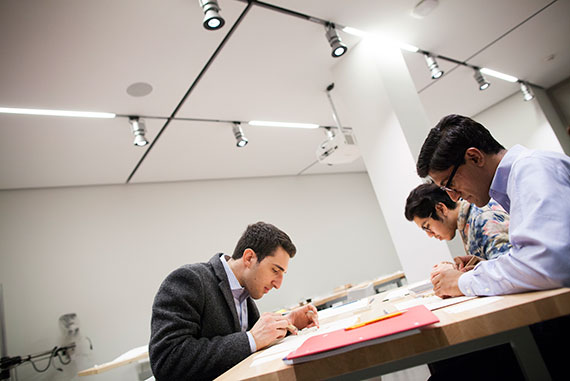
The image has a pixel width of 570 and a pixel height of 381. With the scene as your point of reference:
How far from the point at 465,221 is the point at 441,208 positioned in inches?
7.4

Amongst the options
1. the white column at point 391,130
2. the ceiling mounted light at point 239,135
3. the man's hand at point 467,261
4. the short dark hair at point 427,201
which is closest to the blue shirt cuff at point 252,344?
the man's hand at point 467,261

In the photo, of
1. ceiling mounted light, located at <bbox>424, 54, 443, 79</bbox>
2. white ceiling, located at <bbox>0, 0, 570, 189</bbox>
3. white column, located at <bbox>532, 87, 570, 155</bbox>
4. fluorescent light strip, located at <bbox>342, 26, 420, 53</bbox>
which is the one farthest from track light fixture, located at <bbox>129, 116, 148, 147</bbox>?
white column, located at <bbox>532, 87, 570, 155</bbox>

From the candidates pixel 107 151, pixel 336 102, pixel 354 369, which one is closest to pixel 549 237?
pixel 354 369

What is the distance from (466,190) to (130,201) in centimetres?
464

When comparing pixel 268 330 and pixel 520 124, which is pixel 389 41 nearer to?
pixel 268 330

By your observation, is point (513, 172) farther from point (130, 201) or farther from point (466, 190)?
point (130, 201)

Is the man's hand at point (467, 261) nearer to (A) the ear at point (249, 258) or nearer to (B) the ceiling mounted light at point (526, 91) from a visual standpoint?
(A) the ear at point (249, 258)

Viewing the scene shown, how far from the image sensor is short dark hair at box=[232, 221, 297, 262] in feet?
5.07

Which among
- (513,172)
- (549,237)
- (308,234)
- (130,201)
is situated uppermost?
(130,201)

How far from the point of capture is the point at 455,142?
3.59 ft

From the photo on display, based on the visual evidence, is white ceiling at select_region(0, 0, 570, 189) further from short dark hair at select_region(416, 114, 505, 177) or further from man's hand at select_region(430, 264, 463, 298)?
man's hand at select_region(430, 264, 463, 298)

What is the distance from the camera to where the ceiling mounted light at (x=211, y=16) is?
217 centimetres

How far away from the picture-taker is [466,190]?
115 centimetres

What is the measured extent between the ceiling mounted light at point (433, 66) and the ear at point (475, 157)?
10.2ft
